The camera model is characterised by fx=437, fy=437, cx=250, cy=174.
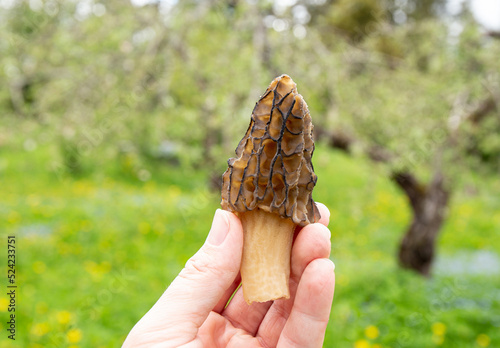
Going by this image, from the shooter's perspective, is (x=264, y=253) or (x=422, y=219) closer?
(x=264, y=253)

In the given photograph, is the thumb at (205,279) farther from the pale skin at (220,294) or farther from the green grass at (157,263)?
the green grass at (157,263)

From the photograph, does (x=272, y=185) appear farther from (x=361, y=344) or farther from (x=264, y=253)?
(x=361, y=344)

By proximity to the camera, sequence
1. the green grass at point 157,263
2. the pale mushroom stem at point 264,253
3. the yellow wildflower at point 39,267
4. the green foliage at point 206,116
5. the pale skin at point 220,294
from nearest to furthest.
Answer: the pale skin at point 220,294 < the pale mushroom stem at point 264,253 < the green foliage at point 206,116 < the green grass at point 157,263 < the yellow wildflower at point 39,267

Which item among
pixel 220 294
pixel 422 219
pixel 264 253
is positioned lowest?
pixel 220 294

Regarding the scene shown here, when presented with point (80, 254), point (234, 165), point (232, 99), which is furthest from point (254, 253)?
point (80, 254)

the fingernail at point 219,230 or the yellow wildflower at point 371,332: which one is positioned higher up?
the fingernail at point 219,230

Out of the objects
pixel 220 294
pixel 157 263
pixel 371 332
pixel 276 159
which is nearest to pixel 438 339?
pixel 371 332

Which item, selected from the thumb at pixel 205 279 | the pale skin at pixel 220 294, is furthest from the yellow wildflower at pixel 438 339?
the thumb at pixel 205 279
